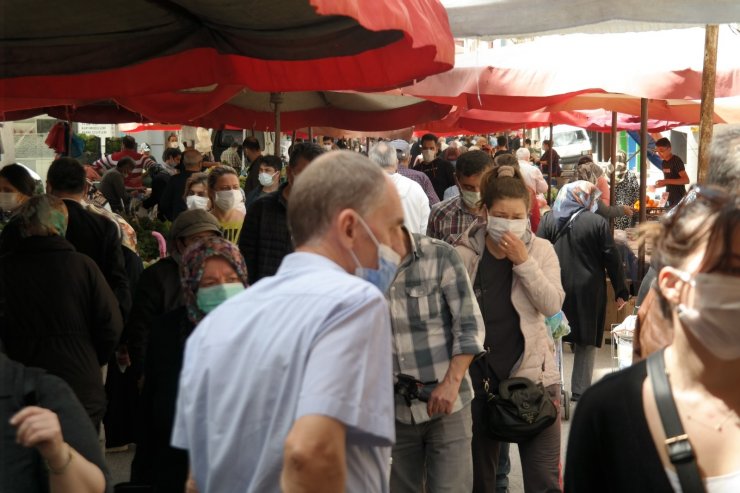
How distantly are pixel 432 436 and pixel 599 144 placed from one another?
41.6 m

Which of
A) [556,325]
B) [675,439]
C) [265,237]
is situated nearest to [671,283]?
[675,439]

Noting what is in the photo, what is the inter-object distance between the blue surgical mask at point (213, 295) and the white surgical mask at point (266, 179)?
5.21 meters

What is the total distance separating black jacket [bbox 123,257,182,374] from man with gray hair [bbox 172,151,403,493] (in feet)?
8.46

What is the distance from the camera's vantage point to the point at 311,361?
2.17 meters

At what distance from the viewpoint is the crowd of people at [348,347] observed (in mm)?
2189

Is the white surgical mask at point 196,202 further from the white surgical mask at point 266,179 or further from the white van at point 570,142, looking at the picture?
the white van at point 570,142

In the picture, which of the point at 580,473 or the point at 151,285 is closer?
the point at 580,473

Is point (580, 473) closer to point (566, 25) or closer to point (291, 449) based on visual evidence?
point (291, 449)

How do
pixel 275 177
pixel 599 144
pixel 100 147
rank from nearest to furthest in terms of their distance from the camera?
pixel 275 177 < pixel 100 147 < pixel 599 144

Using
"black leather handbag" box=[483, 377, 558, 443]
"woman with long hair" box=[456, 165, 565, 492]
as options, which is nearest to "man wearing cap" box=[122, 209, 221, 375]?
"woman with long hair" box=[456, 165, 565, 492]

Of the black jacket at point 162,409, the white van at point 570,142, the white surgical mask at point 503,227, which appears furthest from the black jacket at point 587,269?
the white van at point 570,142

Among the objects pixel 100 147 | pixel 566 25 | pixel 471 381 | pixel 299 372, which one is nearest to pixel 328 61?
pixel 566 25

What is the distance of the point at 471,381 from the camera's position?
15.9ft

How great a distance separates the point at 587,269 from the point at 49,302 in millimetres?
4947
